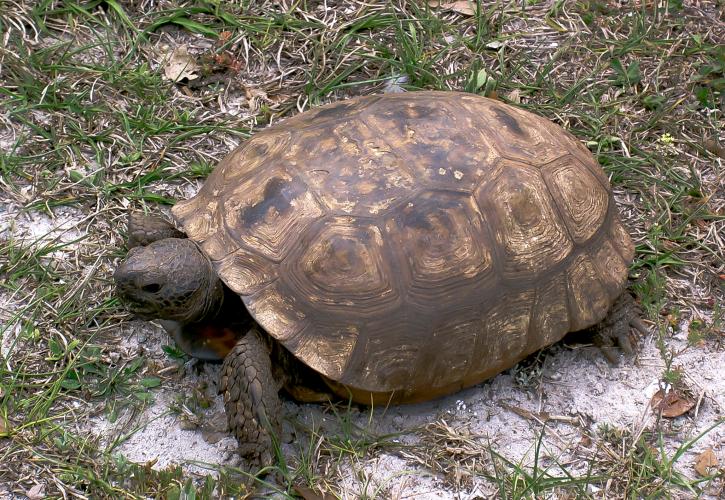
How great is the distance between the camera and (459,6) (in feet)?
17.2

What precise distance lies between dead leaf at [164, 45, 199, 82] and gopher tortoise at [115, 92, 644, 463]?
1.42 metres

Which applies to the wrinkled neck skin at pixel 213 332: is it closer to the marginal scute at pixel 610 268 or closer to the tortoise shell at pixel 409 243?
the tortoise shell at pixel 409 243

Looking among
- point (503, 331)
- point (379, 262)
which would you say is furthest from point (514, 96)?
point (379, 262)

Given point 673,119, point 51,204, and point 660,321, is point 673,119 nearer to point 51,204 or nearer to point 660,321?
point 660,321

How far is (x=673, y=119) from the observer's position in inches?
186

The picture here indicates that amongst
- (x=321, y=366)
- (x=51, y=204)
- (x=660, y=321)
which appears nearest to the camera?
(x=321, y=366)

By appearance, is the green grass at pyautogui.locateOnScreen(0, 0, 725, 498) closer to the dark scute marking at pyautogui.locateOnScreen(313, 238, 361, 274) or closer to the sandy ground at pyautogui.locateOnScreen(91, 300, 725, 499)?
the sandy ground at pyautogui.locateOnScreen(91, 300, 725, 499)

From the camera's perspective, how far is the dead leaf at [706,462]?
336 centimetres

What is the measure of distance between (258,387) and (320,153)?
0.97 meters

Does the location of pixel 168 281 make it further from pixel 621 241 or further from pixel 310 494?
pixel 621 241

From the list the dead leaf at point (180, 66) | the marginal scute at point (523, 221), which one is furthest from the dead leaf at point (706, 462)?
the dead leaf at point (180, 66)

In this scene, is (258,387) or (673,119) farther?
(673,119)

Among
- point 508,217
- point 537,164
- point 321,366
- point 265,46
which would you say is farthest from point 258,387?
point 265,46

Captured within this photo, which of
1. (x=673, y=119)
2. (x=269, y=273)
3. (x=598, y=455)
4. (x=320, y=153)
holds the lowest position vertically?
(x=598, y=455)
